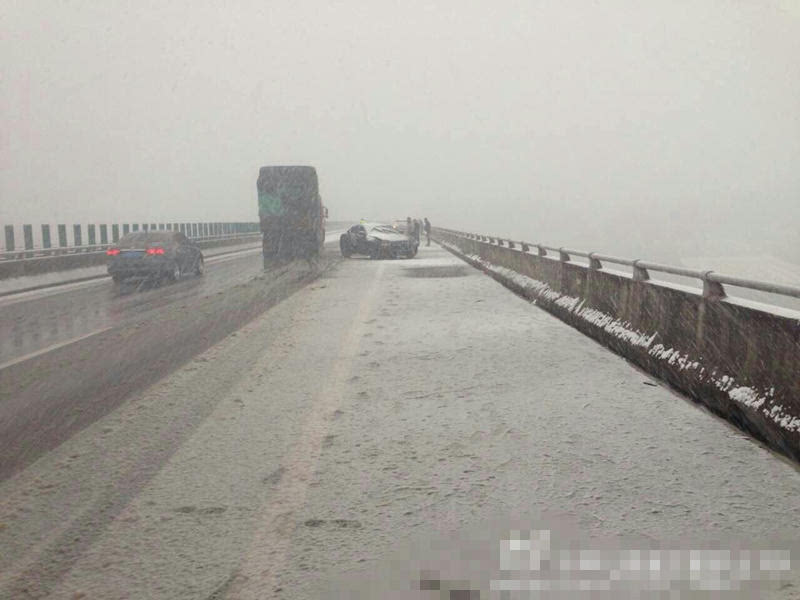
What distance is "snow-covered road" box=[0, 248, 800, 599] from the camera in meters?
3.49

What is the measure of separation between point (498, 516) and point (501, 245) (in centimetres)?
1858

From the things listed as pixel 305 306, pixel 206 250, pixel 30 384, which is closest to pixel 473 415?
pixel 30 384

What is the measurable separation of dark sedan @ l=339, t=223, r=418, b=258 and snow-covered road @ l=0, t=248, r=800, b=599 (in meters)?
25.9

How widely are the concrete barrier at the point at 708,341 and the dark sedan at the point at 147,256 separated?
13789mm

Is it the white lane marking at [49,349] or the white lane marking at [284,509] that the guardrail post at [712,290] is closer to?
the white lane marking at [284,509]

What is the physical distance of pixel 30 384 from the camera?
7699 mm

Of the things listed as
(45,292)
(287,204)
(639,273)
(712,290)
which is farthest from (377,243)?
(712,290)

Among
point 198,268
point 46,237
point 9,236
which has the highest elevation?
point 9,236

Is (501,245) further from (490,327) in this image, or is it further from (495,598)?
(495,598)

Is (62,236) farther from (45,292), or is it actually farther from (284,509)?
(284,509)

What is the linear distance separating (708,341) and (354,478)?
3598 mm

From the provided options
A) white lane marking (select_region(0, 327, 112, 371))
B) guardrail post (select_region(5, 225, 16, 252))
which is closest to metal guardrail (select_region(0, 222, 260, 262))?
guardrail post (select_region(5, 225, 16, 252))

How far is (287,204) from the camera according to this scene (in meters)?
30.2

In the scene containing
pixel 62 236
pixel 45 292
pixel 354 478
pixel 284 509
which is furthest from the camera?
pixel 62 236
